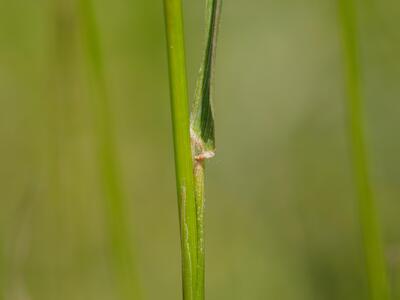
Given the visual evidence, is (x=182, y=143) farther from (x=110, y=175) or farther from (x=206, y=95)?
(x=110, y=175)

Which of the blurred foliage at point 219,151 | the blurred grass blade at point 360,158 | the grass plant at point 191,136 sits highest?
the grass plant at point 191,136

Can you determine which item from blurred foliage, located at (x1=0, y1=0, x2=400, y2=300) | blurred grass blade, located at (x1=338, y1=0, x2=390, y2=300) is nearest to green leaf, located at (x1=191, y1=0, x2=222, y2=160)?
blurred grass blade, located at (x1=338, y1=0, x2=390, y2=300)

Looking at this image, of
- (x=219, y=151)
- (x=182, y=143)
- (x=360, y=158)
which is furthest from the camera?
(x=219, y=151)

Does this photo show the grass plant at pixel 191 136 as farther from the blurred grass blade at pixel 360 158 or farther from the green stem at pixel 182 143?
the blurred grass blade at pixel 360 158

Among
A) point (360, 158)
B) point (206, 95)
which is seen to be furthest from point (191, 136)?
point (360, 158)

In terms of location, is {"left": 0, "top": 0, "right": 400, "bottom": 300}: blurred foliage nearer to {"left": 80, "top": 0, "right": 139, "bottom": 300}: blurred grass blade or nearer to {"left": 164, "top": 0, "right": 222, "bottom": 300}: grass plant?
{"left": 80, "top": 0, "right": 139, "bottom": 300}: blurred grass blade

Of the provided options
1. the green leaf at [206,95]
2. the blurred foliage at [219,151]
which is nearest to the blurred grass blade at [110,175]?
the blurred foliage at [219,151]

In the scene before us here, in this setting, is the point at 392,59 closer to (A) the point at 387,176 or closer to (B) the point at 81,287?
(A) the point at 387,176
